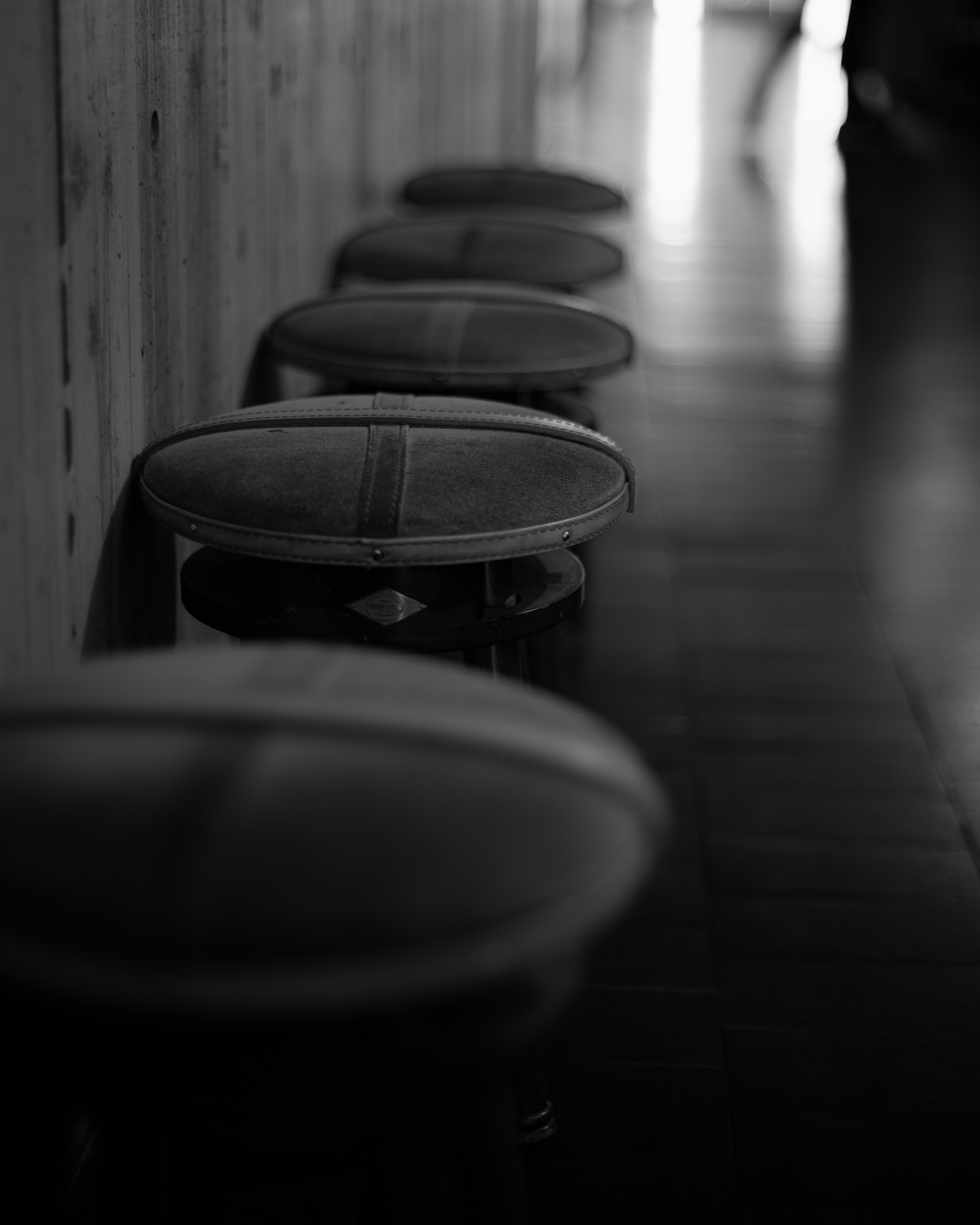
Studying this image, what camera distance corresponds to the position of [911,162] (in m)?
10.0

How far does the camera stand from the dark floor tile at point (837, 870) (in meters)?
2.21

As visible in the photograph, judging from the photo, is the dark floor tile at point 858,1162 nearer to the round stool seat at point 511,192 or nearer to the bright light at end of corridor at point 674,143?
the round stool seat at point 511,192

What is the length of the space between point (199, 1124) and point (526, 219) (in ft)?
6.33

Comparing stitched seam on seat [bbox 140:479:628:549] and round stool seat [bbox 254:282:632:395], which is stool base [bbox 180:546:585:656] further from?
round stool seat [bbox 254:282:632:395]

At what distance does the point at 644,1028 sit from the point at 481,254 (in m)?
1.45

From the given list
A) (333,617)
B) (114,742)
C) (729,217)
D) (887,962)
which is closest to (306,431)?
(333,617)

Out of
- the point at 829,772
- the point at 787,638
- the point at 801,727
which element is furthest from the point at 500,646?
the point at 787,638

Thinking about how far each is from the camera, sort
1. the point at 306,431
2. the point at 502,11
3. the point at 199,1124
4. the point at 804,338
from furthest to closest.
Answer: the point at 502,11
the point at 804,338
the point at 199,1124
the point at 306,431

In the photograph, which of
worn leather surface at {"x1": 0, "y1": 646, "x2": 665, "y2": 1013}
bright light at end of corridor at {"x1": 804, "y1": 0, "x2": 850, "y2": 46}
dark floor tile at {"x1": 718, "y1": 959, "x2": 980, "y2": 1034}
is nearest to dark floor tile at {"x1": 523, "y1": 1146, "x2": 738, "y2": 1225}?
dark floor tile at {"x1": 718, "y1": 959, "x2": 980, "y2": 1034}

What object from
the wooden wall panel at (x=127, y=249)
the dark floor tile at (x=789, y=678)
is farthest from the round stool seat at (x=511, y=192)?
the dark floor tile at (x=789, y=678)

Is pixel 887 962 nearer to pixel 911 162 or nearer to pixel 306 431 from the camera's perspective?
pixel 306 431

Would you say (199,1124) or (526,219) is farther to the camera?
(526,219)

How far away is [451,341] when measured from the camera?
1.95 meters

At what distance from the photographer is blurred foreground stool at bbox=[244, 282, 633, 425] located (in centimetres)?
193
